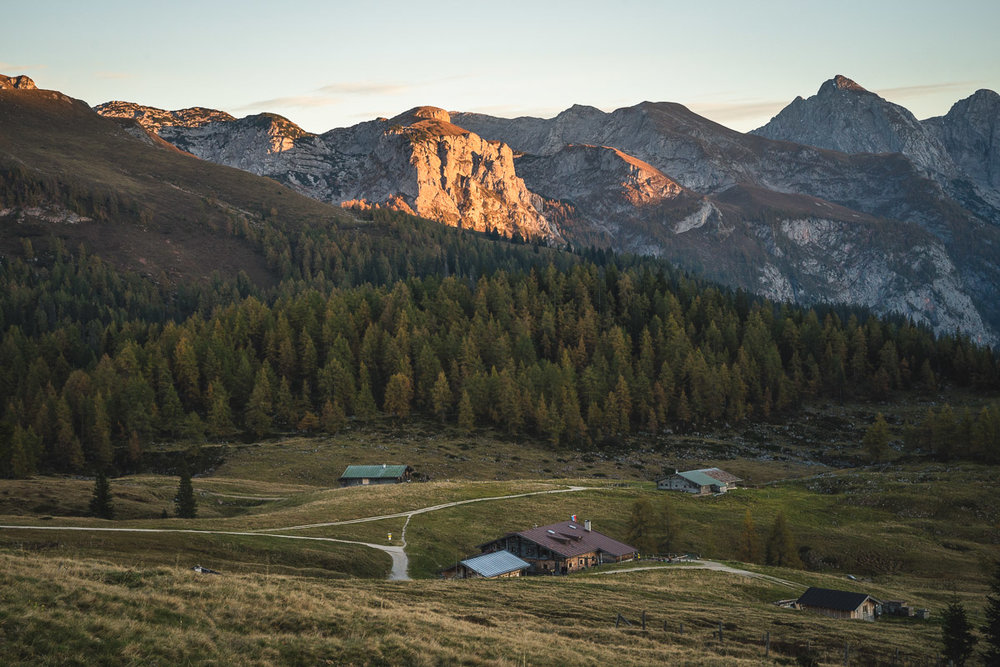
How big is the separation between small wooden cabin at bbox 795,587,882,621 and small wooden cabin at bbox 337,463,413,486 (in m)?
66.4

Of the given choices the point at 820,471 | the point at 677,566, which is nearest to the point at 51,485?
the point at 677,566

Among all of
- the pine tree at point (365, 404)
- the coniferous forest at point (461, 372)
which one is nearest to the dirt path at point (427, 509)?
the coniferous forest at point (461, 372)

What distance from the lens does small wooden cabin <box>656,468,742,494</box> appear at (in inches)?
4432

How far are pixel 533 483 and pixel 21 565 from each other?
8524 cm

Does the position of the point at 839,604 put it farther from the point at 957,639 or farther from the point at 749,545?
the point at 749,545

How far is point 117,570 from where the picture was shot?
1334 inches

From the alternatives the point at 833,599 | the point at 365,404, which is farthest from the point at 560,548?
the point at 365,404

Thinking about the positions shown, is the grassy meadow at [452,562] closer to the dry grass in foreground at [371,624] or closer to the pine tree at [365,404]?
the dry grass in foreground at [371,624]

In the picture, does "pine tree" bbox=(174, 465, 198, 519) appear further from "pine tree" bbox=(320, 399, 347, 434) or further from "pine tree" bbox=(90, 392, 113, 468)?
"pine tree" bbox=(320, 399, 347, 434)

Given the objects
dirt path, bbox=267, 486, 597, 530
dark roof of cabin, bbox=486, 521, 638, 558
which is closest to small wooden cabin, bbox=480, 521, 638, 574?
dark roof of cabin, bbox=486, 521, 638, 558

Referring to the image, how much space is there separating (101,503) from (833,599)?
6481 cm

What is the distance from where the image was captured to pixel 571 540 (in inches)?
2933

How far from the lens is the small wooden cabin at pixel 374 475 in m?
114

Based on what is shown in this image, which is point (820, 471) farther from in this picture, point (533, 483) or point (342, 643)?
point (342, 643)
